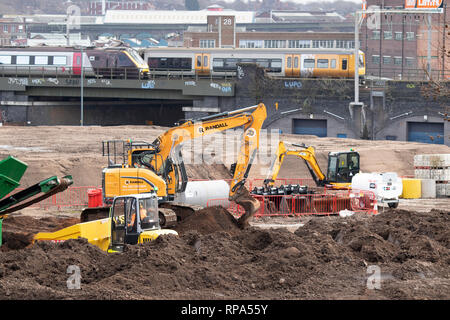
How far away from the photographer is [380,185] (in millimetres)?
28484

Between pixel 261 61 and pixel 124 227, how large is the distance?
40.5m

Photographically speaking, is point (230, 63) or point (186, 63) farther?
point (186, 63)

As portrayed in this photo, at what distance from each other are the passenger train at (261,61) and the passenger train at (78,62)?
201 centimetres

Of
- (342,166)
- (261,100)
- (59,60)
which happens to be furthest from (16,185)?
(59,60)

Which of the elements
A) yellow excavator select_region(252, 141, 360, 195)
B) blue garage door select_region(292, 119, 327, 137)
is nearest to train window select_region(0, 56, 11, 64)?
blue garage door select_region(292, 119, 327, 137)

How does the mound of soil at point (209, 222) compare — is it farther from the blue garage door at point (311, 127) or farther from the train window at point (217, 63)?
the train window at point (217, 63)

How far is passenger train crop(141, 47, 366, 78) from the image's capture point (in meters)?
53.4

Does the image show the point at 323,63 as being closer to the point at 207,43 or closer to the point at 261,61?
the point at 261,61

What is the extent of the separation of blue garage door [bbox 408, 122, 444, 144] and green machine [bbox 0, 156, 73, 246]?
124 ft

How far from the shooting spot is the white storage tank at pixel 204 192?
25.5 meters

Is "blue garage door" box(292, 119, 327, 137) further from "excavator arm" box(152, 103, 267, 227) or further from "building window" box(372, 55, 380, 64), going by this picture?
"excavator arm" box(152, 103, 267, 227)

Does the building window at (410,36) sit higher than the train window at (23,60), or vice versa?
the building window at (410,36)

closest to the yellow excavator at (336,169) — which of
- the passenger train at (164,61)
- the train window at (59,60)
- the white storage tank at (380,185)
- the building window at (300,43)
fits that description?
the white storage tank at (380,185)
